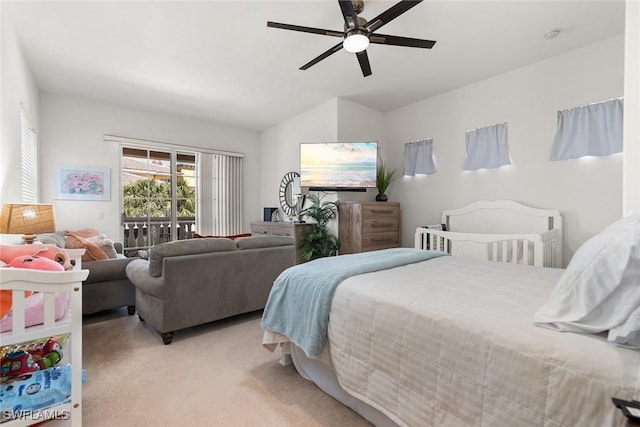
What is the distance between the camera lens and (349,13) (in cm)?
193

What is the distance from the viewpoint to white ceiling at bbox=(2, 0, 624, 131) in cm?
233

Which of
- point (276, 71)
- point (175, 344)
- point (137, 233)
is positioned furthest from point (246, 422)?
point (137, 233)

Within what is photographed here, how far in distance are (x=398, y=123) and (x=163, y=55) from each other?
3.39 metres

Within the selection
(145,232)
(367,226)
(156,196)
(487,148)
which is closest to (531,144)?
(487,148)

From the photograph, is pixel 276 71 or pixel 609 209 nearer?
pixel 609 209

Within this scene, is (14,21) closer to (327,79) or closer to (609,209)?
(327,79)

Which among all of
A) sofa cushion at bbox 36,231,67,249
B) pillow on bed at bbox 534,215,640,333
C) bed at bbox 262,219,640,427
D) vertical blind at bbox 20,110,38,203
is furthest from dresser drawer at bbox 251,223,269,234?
pillow on bed at bbox 534,215,640,333

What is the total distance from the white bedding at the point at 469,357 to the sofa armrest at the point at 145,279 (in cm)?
160

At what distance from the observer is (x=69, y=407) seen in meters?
1.20

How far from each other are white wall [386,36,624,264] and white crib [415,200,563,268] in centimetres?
13

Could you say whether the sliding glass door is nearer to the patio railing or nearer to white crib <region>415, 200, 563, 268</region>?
the patio railing

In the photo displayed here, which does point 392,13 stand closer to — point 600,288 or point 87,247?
point 600,288

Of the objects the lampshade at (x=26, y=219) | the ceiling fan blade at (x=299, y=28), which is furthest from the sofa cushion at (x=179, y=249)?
the ceiling fan blade at (x=299, y=28)

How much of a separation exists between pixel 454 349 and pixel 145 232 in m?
5.19
